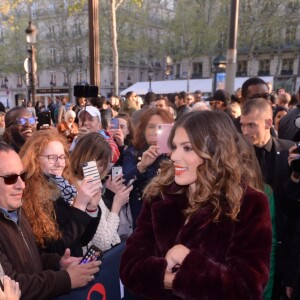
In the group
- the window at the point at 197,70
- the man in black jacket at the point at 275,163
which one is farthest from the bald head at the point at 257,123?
the window at the point at 197,70

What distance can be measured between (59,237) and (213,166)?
117cm

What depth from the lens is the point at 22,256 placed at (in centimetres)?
180

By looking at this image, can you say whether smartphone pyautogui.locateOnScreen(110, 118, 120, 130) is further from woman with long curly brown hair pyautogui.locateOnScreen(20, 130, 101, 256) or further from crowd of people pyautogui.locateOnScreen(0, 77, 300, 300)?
woman with long curly brown hair pyautogui.locateOnScreen(20, 130, 101, 256)

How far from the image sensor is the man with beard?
381 cm

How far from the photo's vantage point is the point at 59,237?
218 centimetres

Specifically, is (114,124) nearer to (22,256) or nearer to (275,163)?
(275,163)

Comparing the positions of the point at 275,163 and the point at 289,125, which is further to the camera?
the point at 289,125

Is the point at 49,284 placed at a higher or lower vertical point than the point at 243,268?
lower

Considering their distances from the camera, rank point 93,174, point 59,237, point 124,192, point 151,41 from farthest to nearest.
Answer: point 151,41
point 124,192
point 93,174
point 59,237

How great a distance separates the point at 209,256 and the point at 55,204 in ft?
3.78

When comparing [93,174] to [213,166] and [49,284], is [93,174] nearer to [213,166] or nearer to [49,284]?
[49,284]

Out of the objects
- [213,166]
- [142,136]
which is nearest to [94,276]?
[213,166]

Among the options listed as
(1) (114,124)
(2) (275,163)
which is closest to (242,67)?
(1) (114,124)

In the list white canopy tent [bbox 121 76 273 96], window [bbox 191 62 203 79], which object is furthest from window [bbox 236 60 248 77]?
white canopy tent [bbox 121 76 273 96]
